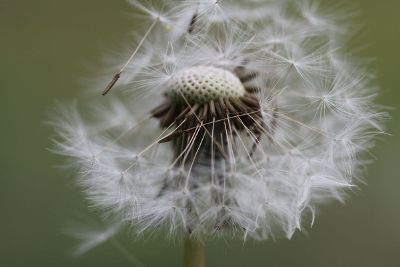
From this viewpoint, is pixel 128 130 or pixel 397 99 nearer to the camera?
pixel 128 130

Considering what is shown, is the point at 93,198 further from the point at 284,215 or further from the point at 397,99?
the point at 397,99

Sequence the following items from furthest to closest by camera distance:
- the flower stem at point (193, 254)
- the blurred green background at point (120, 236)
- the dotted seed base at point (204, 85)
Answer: the blurred green background at point (120, 236) → the dotted seed base at point (204, 85) → the flower stem at point (193, 254)

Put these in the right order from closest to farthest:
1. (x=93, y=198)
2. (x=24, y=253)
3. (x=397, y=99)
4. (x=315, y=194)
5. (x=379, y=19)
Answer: (x=93, y=198), (x=315, y=194), (x=24, y=253), (x=397, y=99), (x=379, y=19)

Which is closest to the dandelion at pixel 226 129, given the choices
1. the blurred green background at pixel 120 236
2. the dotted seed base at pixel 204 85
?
the dotted seed base at pixel 204 85

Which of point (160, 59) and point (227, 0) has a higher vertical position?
point (227, 0)

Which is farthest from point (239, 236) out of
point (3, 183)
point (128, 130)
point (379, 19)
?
point (379, 19)

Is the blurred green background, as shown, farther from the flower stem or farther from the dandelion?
the flower stem

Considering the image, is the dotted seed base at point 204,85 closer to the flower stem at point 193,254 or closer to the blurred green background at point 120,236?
the flower stem at point 193,254

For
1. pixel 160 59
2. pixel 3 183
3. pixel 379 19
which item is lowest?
pixel 3 183
